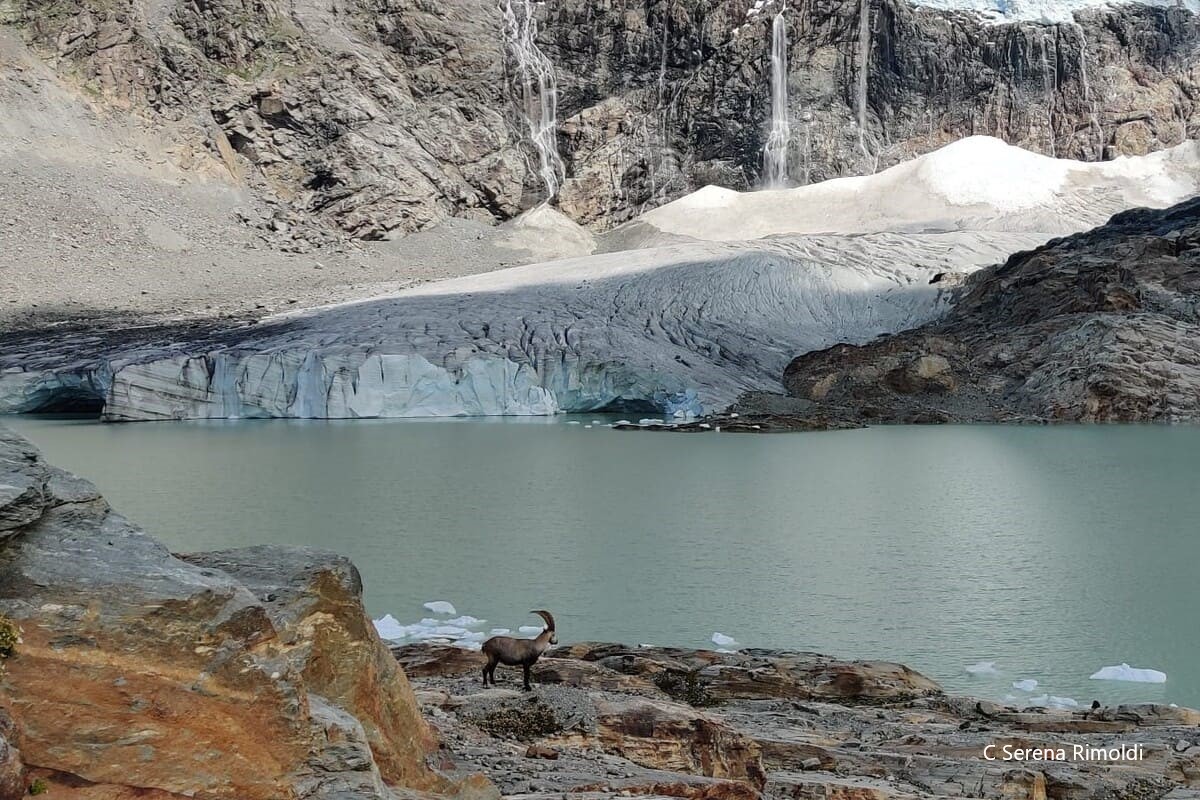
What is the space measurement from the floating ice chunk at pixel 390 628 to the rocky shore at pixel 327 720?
179 cm

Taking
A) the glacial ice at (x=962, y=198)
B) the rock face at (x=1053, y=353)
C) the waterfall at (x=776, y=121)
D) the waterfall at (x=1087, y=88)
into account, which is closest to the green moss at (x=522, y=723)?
the rock face at (x=1053, y=353)

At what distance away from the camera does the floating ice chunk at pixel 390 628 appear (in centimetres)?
646

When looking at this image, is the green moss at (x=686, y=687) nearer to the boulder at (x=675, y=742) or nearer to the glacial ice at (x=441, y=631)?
the boulder at (x=675, y=742)

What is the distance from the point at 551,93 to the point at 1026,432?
30503 mm

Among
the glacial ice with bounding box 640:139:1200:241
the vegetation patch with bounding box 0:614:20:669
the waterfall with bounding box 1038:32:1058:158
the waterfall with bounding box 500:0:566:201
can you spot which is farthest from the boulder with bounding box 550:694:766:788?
the waterfall with bounding box 1038:32:1058:158

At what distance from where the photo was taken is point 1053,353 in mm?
22500

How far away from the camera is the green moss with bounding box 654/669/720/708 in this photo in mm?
4773

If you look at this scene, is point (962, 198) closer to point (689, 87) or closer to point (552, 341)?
point (689, 87)

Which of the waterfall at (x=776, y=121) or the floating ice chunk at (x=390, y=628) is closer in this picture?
the floating ice chunk at (x=390, y=628)

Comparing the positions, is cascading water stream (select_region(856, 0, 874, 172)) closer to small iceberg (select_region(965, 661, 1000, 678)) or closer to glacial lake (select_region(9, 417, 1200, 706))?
glacial lake (select_region(9, 417, 1200, 706))

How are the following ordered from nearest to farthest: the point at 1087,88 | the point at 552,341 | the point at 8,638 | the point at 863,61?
the point at 8,638 → the point at 552,341 → the point at 1087,88 → the point at 863,61

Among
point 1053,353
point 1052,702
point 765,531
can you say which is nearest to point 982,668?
point 1052,702

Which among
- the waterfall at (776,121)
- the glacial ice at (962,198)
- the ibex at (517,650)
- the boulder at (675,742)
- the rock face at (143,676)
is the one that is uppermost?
the waterfall at (776,121)

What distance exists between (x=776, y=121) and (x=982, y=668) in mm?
40922
